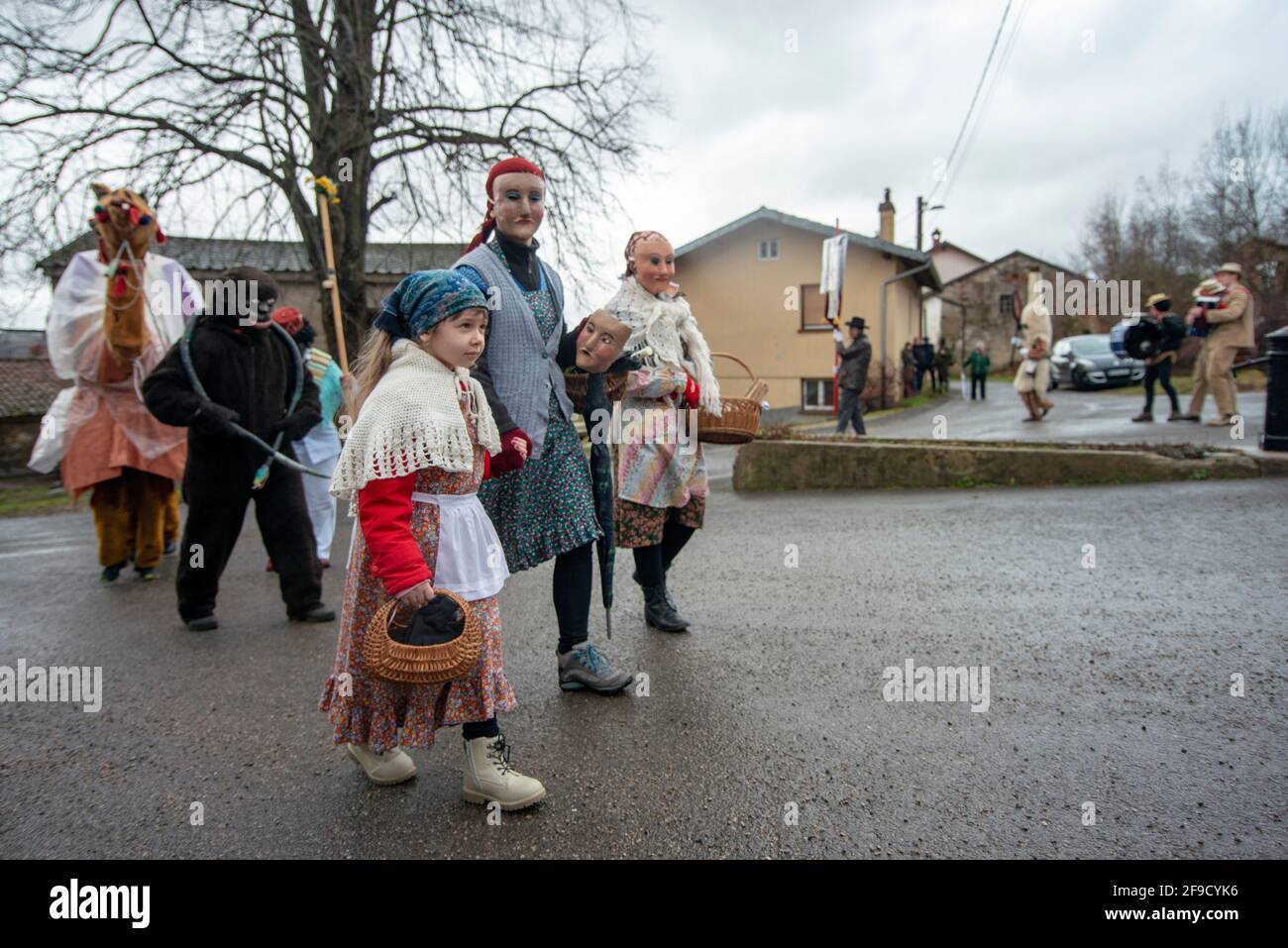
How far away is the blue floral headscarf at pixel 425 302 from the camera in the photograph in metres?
2.70

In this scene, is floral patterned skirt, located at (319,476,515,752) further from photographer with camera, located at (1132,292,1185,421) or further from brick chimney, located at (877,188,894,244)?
brick chimney, located at (877,188,894,244)

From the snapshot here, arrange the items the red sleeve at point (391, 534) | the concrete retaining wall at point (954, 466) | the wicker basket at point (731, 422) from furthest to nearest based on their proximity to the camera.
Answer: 1. the concrete retaining wall at point (954, 466)
2. the wicker basket at point (731, 422)
3. the red sleeve at point (391, 534)

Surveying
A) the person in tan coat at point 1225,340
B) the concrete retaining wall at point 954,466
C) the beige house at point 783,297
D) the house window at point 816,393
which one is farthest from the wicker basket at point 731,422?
the house window at point 816,393

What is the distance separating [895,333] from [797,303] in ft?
10.3

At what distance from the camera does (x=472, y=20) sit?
12727 millimetres

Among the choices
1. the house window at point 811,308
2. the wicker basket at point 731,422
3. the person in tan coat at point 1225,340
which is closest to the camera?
the wicker basket at point 731,422

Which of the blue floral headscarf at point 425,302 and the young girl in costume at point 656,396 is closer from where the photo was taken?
the blue floral headscarf at point 425,302

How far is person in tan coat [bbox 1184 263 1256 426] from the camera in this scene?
1021cm

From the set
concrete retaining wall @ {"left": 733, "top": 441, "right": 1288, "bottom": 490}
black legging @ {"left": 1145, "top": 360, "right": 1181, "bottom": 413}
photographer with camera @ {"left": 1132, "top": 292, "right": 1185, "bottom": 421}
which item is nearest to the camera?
concrete retaining wall @ {"left": 733, "top": 441, "right": 1288, "bottom": 490}

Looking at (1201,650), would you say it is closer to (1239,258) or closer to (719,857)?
(719,857)

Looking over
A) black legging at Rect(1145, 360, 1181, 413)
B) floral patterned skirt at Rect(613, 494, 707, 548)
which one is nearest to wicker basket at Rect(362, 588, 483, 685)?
floral patterned skirt at Rect(613, 494, 707, 548)

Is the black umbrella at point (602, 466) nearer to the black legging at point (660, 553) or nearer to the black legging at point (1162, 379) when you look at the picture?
the black legging at point (660, 553)

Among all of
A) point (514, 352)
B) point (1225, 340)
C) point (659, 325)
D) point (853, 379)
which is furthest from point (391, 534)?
point (853, 379)

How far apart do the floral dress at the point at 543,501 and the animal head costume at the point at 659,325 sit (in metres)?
0.72
